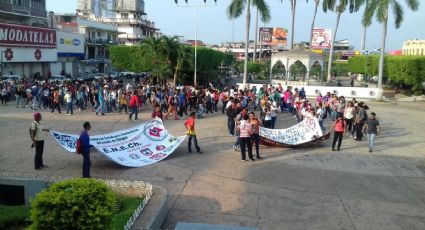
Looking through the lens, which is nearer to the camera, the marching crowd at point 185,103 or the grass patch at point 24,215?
the grass patch at point 24,215

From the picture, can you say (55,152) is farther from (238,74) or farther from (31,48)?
(238,74)

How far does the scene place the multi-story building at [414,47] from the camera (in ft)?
305

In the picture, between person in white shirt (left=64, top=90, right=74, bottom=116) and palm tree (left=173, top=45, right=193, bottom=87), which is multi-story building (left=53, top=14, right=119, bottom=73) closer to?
palm tree (left=173, top=45, right=193, bottom=87)

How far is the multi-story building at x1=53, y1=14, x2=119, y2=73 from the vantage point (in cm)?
6119

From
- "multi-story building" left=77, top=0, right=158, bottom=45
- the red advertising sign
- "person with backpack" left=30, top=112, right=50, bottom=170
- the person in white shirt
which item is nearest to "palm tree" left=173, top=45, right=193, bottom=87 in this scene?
the red advertising sign

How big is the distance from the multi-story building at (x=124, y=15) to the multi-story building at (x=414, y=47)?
57354 millimetres

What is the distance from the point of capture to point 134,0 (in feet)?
318

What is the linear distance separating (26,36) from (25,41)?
0.47m

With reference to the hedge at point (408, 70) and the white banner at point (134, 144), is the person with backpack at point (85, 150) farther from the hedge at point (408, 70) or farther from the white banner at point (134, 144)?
the hedge at point (408, 70)

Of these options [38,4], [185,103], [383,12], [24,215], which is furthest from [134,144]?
[38,4]

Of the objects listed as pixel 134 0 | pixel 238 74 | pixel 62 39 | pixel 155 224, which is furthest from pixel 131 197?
pixel 134 0

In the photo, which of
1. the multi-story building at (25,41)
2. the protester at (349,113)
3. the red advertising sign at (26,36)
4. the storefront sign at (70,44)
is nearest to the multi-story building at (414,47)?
the storefront sign at (70,44)

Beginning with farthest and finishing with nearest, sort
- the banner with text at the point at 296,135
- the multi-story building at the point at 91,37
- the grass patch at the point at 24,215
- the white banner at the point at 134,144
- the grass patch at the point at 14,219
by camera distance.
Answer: the multi-story building at the point at 91,37, the banner with text at the point at 296,135, the white banner at the point at 134,144, the grass patch at the point at 14,219, the grass patch at the point at 24,215

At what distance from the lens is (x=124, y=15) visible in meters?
98.1
